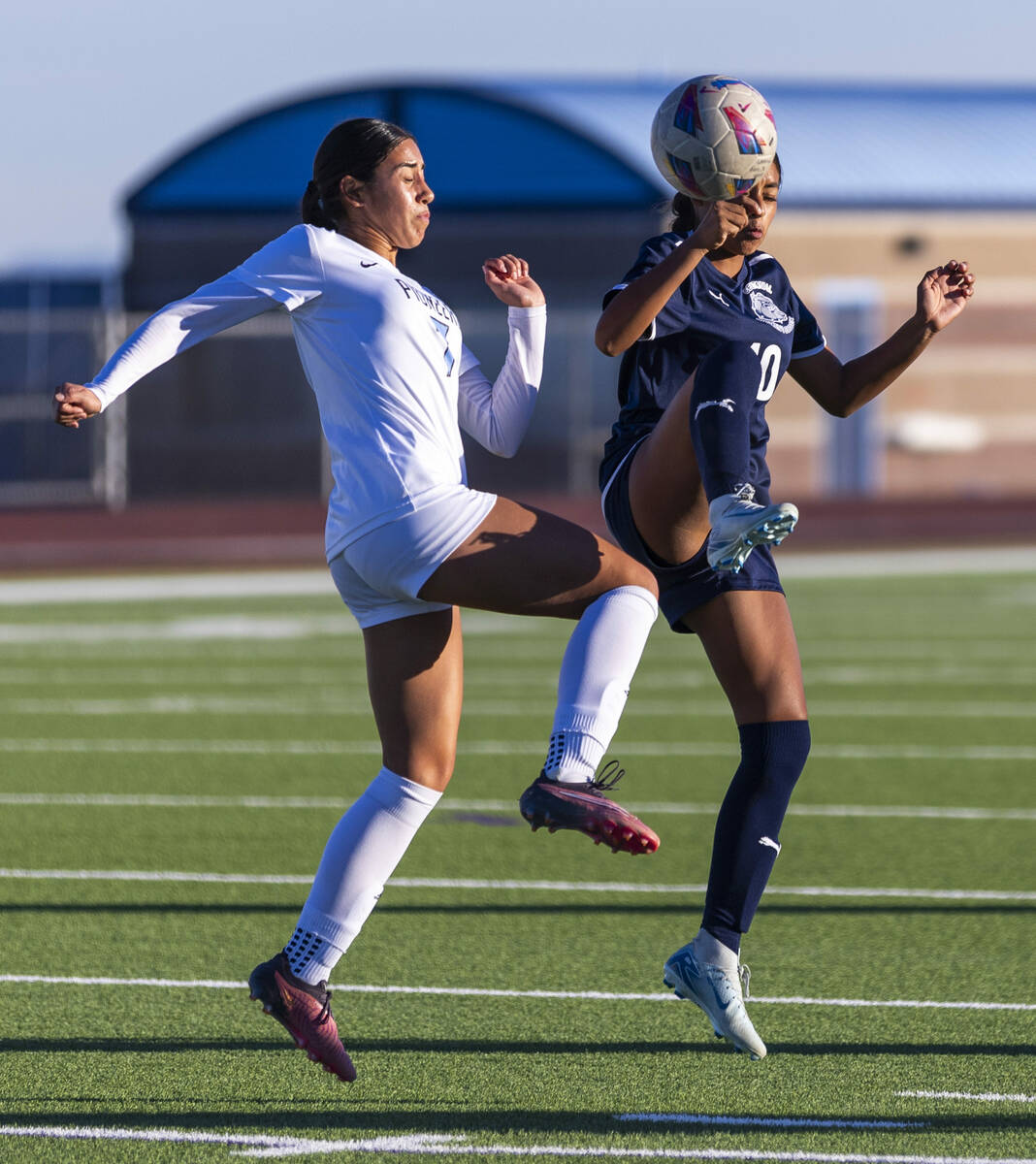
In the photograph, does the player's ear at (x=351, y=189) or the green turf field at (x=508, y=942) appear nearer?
the green turf field at (x=508, y=942)

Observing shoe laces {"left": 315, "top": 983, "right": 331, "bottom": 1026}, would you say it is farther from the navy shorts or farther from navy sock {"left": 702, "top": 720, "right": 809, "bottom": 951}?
the navy shorts

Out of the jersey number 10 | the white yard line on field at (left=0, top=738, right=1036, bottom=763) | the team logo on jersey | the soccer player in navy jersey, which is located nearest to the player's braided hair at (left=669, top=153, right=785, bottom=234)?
the soccer player in navy jersey

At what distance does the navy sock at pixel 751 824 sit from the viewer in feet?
16.8

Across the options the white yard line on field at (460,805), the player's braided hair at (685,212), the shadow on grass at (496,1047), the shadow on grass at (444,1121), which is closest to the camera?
the shadow on grass at (444,1121)

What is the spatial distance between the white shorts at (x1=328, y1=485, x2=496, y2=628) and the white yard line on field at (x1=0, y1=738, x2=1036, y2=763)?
660cm

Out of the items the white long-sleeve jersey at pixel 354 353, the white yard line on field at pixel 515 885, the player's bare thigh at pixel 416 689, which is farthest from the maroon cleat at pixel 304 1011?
the white yard line on field at pixel 515 885

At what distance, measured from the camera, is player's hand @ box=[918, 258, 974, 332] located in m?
5.49

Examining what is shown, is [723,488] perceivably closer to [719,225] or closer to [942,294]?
[719,225]

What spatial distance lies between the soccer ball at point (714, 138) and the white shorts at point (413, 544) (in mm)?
1070

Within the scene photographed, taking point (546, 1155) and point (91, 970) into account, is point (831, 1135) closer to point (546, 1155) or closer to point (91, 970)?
point (546, 1155)

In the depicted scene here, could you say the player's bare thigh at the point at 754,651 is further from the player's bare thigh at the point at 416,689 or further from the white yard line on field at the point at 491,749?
the white yard line on field at the point at 491,749

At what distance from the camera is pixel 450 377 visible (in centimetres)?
481

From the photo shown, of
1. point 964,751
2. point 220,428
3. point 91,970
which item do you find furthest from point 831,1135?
point 220,428

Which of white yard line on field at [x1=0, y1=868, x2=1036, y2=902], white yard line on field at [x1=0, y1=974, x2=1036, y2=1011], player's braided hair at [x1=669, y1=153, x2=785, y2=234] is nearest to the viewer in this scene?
player's braided hair at [x1=669, y1=153, x2=785, y2=234]
